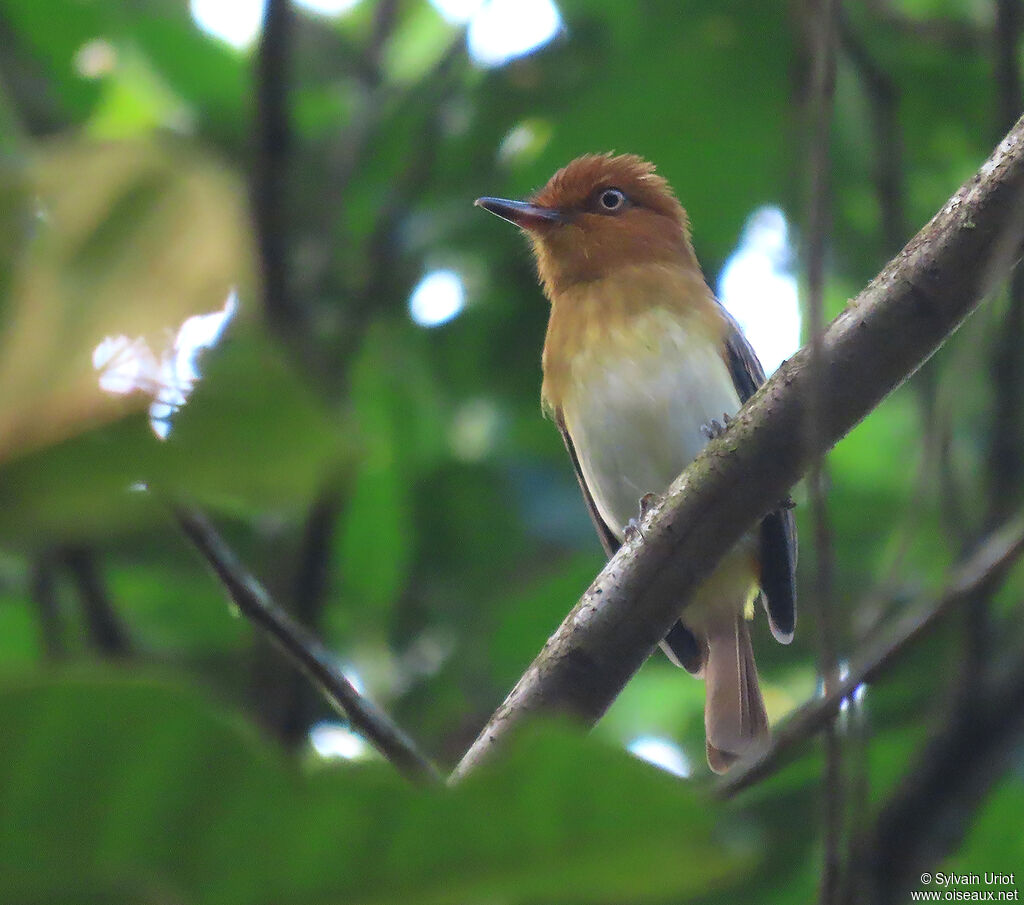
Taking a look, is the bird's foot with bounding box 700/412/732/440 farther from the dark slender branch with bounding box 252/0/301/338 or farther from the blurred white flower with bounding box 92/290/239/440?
the blurred white flower with bounding box 92/290/239/440

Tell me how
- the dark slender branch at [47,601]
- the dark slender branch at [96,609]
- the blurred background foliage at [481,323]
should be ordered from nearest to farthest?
1. the dark slender branch at [47,601]
2. the dark slender branch at [96,609]
3. the blurred background foliage at [481,323]

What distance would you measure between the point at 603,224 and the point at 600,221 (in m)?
0.03

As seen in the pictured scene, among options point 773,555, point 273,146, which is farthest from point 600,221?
point 773,555

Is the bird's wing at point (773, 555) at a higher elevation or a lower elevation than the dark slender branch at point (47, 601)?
higher

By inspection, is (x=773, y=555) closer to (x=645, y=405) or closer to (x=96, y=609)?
(x=645, y=405)

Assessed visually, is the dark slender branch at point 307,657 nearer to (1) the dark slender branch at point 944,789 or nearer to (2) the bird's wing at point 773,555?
(1) the dark slender branch at point 944,789

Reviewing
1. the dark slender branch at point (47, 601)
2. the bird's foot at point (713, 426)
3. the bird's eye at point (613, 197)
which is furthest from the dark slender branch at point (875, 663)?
the bird's eye at point (613, 197)

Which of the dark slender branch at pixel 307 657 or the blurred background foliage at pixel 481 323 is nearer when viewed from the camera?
the dark slender branch at pixel 307 657

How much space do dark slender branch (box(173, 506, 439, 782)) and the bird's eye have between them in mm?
3626

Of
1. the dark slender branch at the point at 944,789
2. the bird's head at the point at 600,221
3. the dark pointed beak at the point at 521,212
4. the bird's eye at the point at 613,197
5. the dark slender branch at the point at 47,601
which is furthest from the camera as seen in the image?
the bird's eye at the point at 613,197

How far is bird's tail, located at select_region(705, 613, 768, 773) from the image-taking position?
509cm

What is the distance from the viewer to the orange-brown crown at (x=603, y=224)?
19.1ft

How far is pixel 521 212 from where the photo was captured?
5.65 m

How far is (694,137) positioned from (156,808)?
4922 millimetres
